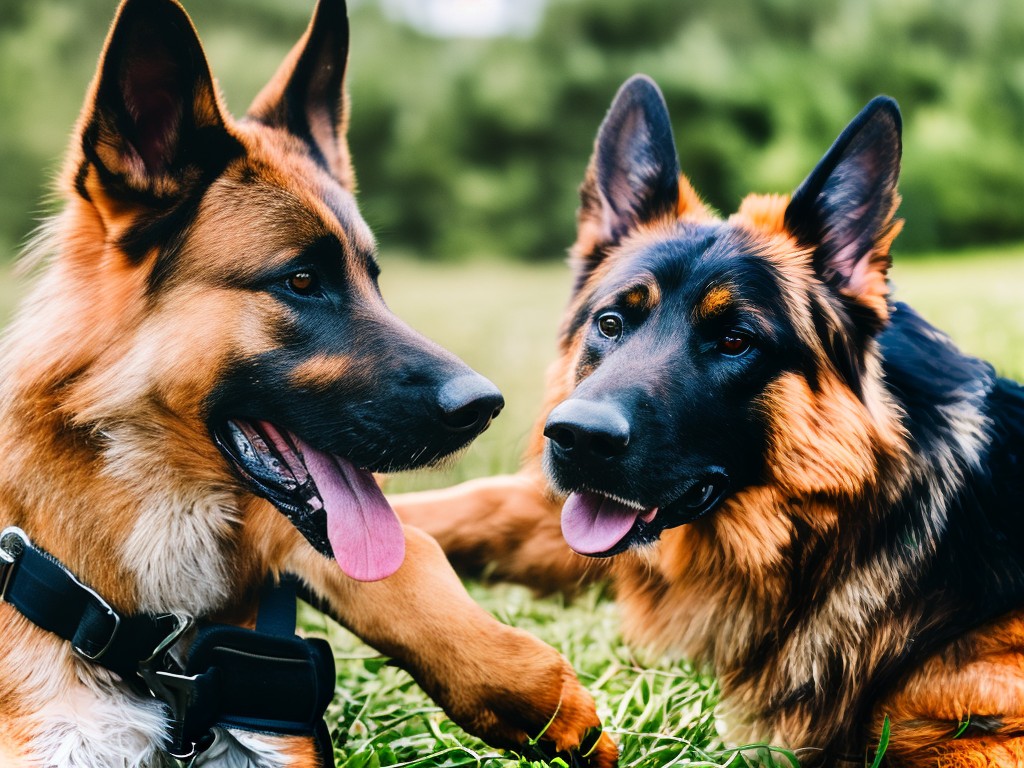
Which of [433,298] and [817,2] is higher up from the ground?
[817,2]

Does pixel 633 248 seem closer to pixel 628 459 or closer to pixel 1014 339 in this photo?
pixel 628 459

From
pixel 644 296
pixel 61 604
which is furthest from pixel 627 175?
pixel 61 604

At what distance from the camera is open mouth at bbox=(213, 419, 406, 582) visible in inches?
102

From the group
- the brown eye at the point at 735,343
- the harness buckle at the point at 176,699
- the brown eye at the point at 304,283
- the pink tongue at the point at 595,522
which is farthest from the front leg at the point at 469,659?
the brown eye at the point at 735,343

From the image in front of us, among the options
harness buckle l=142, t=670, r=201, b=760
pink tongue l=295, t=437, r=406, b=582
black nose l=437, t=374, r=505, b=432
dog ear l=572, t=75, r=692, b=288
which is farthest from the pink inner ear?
dog ear l=572, t=75, r=692, b=288

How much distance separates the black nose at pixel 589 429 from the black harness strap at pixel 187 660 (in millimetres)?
864

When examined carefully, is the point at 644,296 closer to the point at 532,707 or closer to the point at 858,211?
the point at 858,211

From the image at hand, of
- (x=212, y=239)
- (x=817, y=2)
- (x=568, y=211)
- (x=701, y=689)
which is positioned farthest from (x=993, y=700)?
(x=817, y=2)

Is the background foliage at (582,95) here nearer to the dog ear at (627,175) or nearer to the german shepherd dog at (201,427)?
the dog ear at (627,175)

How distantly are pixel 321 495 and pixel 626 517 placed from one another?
Result: 844mm

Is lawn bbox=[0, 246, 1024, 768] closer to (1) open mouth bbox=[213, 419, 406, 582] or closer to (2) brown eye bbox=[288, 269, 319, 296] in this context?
(1) open mouth bbox=[213, 419, 406, 582]

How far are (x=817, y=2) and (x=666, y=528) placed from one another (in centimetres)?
2206

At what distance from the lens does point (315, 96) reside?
326 centimetres

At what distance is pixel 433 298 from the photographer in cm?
1566
